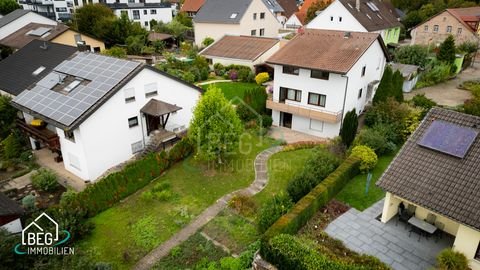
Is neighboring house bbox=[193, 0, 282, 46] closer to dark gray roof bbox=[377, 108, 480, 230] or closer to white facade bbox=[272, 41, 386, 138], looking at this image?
white facade bbox=[272, 41, 386, 138]

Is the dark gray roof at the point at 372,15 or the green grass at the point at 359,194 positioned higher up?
the dark gray roof at the point at 372,15

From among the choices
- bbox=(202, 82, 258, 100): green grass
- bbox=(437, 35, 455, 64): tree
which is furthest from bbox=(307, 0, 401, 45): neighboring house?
bbox=(202, 82, 258, 100): green grass

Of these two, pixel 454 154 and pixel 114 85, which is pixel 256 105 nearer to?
pixel 114 85

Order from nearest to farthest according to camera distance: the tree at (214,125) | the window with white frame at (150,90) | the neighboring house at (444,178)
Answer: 1. the neighboring house at (444,178)
2. the tree at (214,125)
3. the window with white frame at (150,90)

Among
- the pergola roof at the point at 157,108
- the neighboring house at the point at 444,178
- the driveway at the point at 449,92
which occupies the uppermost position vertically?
the neighboring house at the point at 444,178

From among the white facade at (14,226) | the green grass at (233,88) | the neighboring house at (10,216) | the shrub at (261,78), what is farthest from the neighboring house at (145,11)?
the white facade at (14,226)

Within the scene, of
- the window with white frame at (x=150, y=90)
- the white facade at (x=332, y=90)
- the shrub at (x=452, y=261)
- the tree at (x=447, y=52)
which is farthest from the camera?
the tree at (x=447, y=52)

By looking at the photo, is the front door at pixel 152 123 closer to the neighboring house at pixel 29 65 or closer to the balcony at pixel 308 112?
the neighboring house at pixel 29 65

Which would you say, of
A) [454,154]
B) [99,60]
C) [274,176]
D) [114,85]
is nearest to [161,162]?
[114,85]

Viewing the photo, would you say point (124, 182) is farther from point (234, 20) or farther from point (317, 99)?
point (234, 20)
